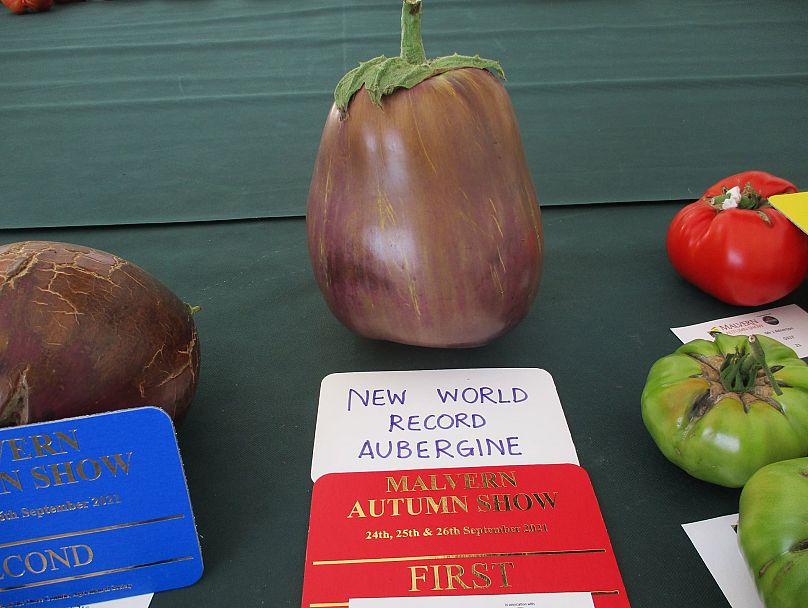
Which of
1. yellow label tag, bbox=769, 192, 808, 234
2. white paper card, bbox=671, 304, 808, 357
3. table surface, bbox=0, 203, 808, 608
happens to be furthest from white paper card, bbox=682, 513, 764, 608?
yellow label tag, bbox=769, 192, 808, 234

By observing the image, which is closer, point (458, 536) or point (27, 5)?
point (458, 536)

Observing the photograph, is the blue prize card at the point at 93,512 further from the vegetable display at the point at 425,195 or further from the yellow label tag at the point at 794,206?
the yellow label tag at the point at 794,206

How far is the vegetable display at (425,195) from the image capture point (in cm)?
58

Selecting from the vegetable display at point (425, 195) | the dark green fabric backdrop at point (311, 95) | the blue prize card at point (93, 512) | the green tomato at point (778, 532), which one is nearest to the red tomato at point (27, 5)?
the dark green fabric backdrop at point (311, 95)

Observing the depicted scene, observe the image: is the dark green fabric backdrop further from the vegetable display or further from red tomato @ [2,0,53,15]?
the vegetable display

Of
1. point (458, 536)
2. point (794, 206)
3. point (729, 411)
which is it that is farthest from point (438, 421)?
point (794, 206)

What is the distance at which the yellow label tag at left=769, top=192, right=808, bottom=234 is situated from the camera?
723 millimetres

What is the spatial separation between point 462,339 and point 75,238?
586mm

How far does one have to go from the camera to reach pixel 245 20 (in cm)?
170

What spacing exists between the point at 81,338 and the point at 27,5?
1.72 meters

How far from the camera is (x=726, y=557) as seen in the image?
509 mm

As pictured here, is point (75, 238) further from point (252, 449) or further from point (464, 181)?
point (464, 181)

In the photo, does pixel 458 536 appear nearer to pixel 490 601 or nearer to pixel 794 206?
pixel 490 601

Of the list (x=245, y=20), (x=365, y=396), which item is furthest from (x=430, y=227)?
(x=245, y=20)
